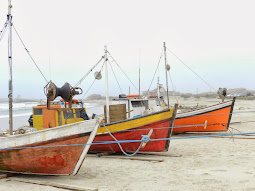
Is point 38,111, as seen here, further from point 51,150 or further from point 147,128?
point 51,150

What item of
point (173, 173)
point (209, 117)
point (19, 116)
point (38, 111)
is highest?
point (38, 111)

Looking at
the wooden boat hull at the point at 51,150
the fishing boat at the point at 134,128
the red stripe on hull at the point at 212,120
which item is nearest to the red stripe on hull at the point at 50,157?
the wooden boat hull at the point at 51,150

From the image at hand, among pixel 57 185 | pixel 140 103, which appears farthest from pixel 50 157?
pixel 140 103

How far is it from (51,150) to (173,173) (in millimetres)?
3070

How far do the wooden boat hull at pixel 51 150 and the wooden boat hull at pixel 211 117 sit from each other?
7836mm

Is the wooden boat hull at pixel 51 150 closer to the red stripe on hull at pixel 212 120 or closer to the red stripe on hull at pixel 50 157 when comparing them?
the red stripe on hull at pixel 50 157

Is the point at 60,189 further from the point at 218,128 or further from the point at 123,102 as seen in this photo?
the point at 218,128

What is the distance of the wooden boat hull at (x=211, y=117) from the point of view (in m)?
13.1

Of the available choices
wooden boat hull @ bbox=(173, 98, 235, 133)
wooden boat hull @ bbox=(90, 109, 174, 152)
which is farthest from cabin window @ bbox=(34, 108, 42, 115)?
wooden boat hull @ bbox=(173, 98, 235, 133)

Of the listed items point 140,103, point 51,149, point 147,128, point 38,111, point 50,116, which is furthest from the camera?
point 140,103

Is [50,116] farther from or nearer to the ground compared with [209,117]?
farther from the ground

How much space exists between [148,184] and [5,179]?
11.3 feet

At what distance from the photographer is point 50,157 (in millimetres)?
6410

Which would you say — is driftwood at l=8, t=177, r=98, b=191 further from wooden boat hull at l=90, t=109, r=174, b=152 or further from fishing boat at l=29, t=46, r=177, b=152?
wooden boat hull at l=90, t=109, r=174, b=152
